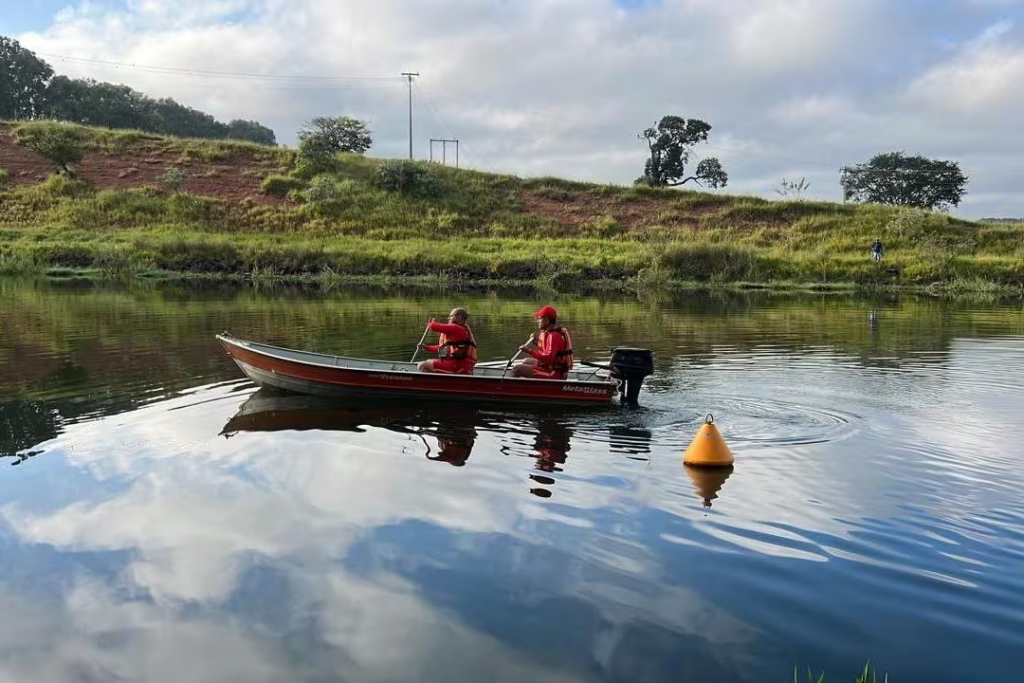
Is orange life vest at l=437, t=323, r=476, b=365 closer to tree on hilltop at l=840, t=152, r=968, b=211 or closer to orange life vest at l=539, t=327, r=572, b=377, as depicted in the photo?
orange life vest at l=539, t=327, r=572, b=377

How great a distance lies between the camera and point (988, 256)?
4459cm

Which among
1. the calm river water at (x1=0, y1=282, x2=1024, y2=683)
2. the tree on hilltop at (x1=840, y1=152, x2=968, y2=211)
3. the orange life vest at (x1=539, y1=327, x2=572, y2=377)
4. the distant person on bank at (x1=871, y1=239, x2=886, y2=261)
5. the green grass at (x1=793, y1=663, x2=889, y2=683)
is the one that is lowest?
Result: the green grass at (x1=793, y1=663, x2=889, y2=683)

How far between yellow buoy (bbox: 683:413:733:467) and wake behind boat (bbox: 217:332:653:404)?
290 centimetres

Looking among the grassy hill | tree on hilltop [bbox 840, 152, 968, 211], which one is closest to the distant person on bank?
the grassy hill

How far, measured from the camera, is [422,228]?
171 ft

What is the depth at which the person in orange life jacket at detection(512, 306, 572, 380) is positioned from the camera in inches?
490

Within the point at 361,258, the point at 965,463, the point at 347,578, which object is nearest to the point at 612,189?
the point at 361,258

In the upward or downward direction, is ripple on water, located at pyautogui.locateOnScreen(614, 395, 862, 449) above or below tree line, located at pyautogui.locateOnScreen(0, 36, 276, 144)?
below

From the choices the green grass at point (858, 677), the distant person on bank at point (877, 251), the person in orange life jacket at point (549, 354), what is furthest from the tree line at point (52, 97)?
the green grass at point (858, 677)

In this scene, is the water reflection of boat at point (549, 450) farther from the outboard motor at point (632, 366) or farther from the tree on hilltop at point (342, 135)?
the tree on hilltop at point (342, 135)

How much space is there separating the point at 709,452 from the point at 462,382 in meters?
4.40

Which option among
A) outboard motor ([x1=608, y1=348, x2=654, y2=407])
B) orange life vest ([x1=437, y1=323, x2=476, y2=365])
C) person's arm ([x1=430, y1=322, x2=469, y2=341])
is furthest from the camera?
orange life vest ([x1=437, y1=323, x2=476, y2=365])

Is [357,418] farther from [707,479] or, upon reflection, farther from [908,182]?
[908,182]

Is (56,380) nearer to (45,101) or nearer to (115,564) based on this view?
(115,564)
